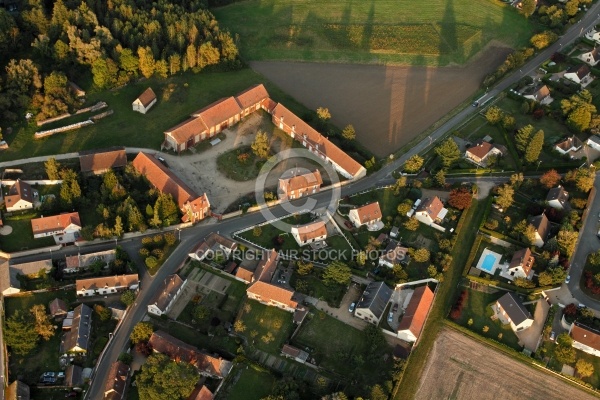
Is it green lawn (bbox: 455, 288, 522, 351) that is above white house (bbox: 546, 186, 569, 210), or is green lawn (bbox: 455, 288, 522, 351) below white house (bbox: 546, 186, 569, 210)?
below

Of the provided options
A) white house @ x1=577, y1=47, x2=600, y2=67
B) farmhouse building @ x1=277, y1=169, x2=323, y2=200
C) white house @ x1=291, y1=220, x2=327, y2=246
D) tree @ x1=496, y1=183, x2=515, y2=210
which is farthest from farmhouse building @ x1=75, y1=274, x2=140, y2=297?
white house @ x1=577, y1=47, x2=600, y2=67

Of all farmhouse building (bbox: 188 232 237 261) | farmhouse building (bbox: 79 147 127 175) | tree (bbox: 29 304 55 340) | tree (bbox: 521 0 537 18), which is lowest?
tree (bbox: 29 304 55 340)

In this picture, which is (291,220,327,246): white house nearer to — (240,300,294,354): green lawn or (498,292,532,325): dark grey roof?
(240,300,294,354): green lawn

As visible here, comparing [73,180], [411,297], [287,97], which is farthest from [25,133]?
[411,297]

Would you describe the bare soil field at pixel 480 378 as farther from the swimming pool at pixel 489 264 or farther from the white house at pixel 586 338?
the swimming pool at pixel 489 264

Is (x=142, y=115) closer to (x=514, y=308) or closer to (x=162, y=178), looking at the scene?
(x=162, y=178)

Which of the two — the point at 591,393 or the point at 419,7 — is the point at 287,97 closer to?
the point at 419,7

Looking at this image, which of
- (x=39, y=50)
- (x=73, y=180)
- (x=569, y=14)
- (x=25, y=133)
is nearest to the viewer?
(x=73, y=180)
